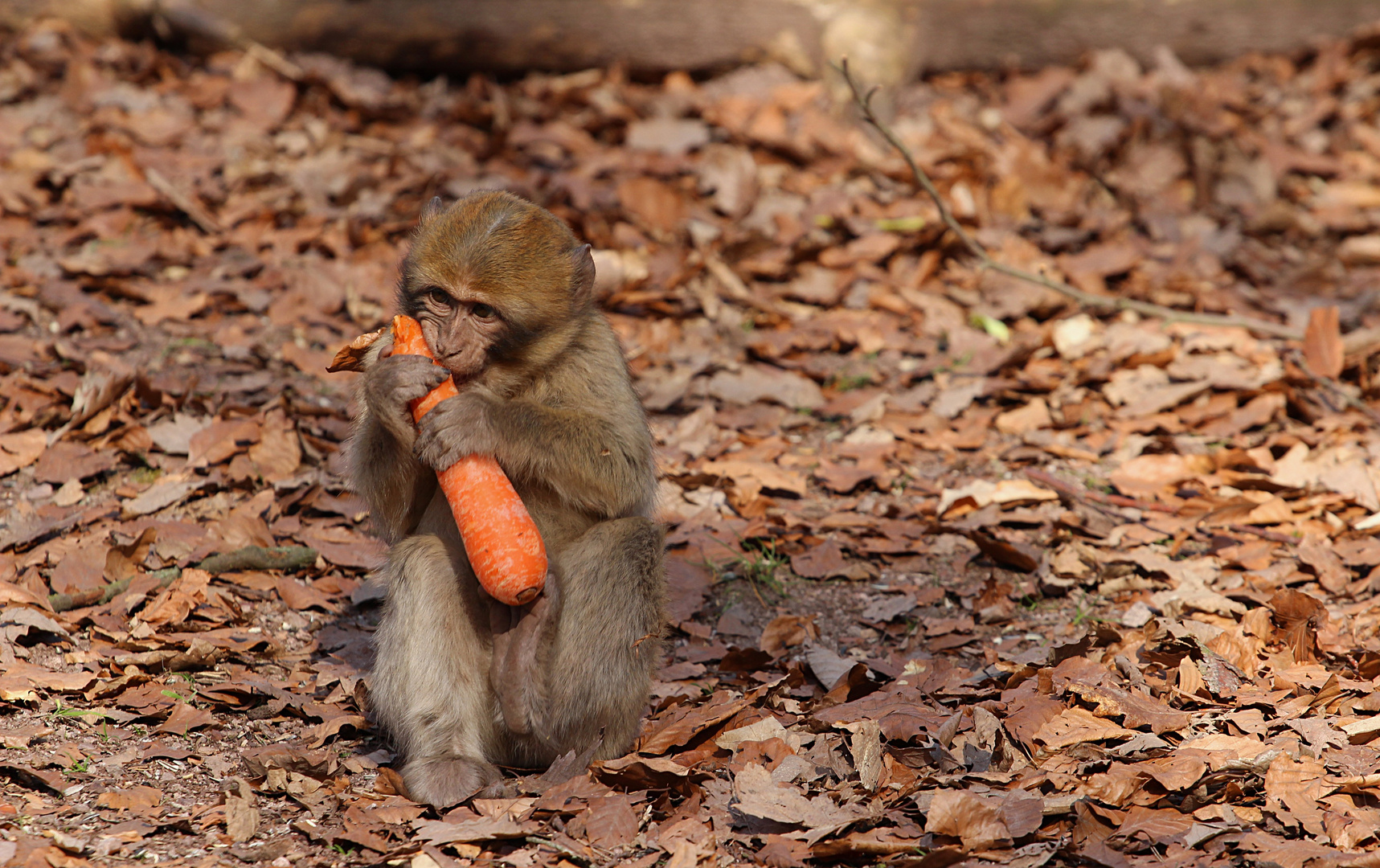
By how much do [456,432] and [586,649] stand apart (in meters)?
0.90

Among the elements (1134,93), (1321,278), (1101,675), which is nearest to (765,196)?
(1134,93)

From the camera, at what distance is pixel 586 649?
4246 mm

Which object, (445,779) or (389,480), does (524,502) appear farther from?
(445,779)

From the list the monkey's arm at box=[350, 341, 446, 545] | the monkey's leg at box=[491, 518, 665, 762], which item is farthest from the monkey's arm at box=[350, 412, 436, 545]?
the monkey's leg at box=[491, 518, 665, 762]

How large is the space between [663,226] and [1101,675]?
17.5 ft

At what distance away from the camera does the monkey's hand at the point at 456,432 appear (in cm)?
403

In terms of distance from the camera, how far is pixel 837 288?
27.6 ft

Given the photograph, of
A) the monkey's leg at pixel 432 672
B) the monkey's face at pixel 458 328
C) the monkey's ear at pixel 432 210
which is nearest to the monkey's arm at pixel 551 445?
the monkey's face at pixel 458 328

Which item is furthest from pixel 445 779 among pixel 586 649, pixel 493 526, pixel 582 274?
pixel 582 274

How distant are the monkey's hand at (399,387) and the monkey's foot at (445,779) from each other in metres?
1.11

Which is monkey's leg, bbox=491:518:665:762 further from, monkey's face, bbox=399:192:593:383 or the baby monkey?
monkey's face, bbox=399:192:593:383

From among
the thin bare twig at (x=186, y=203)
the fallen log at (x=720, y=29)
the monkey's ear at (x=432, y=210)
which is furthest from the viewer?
the fallen log at (x=720, y=29)

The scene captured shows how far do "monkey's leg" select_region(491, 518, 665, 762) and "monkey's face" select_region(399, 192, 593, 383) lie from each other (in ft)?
2.48

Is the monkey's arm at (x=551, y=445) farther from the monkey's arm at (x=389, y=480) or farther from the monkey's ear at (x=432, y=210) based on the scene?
the monkey's ear at (x=432, y=210)
